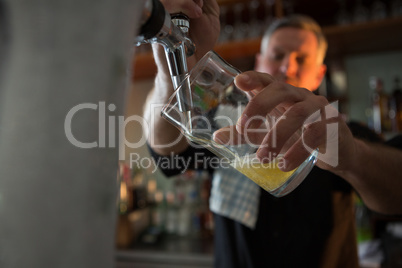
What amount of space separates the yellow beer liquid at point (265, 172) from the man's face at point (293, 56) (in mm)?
818

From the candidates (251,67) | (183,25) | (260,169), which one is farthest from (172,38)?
(251,67)

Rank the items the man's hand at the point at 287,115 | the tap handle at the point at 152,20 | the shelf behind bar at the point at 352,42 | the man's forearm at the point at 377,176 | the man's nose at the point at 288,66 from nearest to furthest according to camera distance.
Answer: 1. the tap handle at the point at 152,20
2. the man's hand at the point at 287,115
3. the man's forearm at the point at 377,176
4. the man's nose at the point at 288,66
5. the shelf behind bar at the point at 352,42

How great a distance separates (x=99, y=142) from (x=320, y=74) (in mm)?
1275

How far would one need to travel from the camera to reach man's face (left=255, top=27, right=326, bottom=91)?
115 cm

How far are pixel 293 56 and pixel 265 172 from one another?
2.89ft

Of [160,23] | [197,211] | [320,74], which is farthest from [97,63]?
[197,211]

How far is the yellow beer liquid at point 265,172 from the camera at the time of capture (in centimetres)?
37

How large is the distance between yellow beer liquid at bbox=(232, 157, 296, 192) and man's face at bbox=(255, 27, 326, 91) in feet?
2.68

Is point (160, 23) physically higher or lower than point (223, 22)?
lower

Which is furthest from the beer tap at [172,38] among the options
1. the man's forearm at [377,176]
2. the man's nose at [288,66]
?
the man's nose at [288,66]

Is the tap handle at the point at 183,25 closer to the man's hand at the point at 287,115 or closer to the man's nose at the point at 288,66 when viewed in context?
the man's hand at the point at 287,115

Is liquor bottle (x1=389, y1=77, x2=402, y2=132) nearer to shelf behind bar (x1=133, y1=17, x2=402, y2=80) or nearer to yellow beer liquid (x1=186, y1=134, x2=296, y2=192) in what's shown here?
shelf behind bar (x1=133, y1=17, x2=402, y2=80)

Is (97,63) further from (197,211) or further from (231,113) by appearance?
(197,211)

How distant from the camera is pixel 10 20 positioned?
0.35 ft
